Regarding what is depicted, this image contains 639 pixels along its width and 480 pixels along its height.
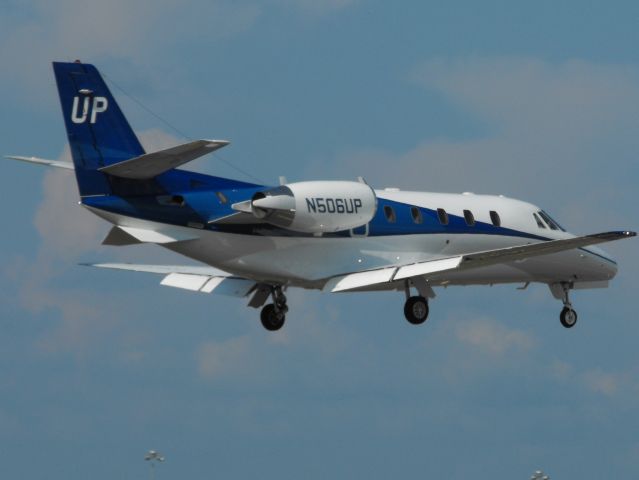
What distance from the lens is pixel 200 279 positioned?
46219mm

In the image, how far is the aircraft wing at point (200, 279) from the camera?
148 feet

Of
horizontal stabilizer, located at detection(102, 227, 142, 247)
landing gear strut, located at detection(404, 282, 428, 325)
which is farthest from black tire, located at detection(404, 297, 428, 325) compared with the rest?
horizontal stabilizer, located at detection(102, 227, 142, 247)

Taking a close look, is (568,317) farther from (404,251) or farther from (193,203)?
(193,203)

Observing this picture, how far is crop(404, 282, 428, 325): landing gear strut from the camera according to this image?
4338 centimetres

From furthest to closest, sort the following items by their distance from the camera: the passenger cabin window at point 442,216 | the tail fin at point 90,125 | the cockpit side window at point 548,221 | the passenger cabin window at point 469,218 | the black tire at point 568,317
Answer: the black tire at point 568,317
the cockpit side window at point 548,221
the passenger cabin window at point 469,218
the passenger cabin window at point 442,216
the tail fin at point 90,125

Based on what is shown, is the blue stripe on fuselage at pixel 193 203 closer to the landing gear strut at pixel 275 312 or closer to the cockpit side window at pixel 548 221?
the landing gear strut at pixel 275 312

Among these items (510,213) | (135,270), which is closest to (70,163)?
(135,270)

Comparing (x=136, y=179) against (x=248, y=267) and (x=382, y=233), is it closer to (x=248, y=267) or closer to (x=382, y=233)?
(x=248, y=267)

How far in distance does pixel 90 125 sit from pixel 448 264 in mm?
9279

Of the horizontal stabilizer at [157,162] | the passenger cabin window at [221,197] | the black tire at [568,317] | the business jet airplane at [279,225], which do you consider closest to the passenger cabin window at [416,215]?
the business jet airplane at [279,225]

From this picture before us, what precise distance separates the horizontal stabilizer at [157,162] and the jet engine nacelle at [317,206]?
9.22 ft

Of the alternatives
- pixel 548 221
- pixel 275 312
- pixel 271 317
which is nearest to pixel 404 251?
pixel 275 312

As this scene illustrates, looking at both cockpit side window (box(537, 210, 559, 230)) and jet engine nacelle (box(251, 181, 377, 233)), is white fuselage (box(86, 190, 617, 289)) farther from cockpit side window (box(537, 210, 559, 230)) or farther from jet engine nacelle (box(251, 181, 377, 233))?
jet engine nacelle (box(251, 181, 377, 233))

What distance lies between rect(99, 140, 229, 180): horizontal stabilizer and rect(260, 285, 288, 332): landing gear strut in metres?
6.60
